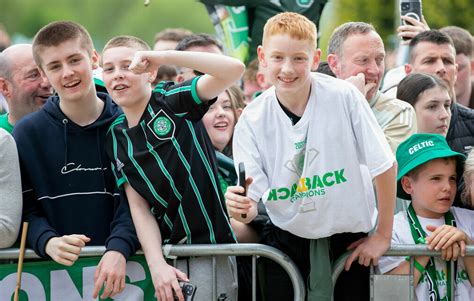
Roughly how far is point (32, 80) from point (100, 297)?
1521 millimetres

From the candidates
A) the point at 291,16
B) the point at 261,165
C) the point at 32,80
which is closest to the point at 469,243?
the point at 261,165

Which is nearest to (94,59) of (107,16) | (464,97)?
(464,97)

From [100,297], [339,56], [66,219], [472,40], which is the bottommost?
[100,297]

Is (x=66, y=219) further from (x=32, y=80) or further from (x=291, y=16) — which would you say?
(x=291, y=16)

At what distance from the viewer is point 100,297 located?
5.28m

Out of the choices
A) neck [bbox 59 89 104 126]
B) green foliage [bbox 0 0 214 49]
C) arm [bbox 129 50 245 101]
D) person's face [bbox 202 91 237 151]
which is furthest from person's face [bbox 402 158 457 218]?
green foliage [bbox 0 0 214 49]

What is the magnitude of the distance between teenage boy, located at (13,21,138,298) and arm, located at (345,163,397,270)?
3.88 feet

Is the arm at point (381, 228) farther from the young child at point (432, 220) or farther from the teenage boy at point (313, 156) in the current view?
the young child at point (432, 220)

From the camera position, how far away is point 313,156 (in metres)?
5.01

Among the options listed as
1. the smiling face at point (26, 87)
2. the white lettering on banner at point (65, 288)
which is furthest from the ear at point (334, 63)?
the white lettering on banner at point (65, 288)

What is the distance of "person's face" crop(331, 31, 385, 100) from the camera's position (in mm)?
6156

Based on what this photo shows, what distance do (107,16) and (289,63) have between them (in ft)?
117

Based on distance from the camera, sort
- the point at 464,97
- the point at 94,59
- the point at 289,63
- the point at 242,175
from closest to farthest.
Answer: the point at 242,175
the point at 289,63
the point at 94,59
the point at 464,97

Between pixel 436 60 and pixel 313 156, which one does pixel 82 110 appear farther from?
pixel 436 60
